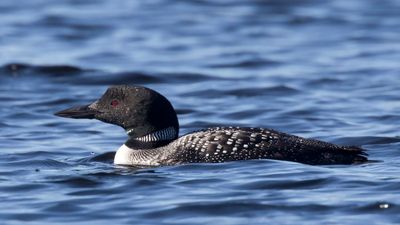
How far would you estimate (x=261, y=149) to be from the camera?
431 inches

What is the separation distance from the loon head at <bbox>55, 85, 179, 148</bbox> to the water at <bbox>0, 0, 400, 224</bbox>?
357 millimetres

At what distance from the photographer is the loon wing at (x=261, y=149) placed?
10922 millimetres

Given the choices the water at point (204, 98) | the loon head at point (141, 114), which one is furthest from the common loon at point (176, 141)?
the water at point (204, 98)

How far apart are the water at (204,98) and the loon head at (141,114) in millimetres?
357

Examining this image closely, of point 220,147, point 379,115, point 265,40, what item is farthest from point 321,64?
point 220,147

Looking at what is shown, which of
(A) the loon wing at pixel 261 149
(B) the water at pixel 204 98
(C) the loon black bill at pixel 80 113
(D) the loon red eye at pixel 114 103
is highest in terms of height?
(D) the loon red eye at pixel 114 103

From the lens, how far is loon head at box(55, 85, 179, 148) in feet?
37.2

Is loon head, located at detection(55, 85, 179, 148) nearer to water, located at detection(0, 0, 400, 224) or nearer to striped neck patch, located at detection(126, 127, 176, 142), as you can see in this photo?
striped neck patch, located at detection(126, 127, 176, 142)

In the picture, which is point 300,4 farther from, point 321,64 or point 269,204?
point 269,204

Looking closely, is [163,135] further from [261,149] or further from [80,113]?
[261,149]

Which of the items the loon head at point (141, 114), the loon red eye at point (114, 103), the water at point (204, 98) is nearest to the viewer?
the water at point (204, 98)

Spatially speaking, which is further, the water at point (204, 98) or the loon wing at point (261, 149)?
the loon wing at point (261, 149)

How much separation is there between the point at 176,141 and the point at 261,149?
0.79m

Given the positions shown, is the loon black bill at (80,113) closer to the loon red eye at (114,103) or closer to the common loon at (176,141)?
the common loon at (176,141)
